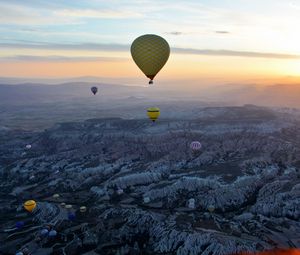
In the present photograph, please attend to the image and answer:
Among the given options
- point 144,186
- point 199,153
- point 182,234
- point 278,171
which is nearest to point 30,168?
point 144,186

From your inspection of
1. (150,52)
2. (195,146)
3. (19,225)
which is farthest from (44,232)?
(195,146)

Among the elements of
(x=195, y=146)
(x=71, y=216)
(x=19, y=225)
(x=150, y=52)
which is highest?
(x=150, y=52)

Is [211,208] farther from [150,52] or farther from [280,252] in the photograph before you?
[150,52]

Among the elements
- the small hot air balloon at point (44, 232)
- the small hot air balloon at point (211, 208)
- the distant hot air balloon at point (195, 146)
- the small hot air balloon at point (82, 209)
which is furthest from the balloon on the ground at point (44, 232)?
the distant hot air balloon at point (195, 146)

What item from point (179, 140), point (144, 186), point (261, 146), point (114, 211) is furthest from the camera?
point (179, 140)

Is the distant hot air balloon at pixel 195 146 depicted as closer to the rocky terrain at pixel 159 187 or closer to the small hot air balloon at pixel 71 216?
the rocky terrain at pixel 159 187

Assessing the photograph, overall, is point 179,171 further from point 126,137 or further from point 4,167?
point 4,167
